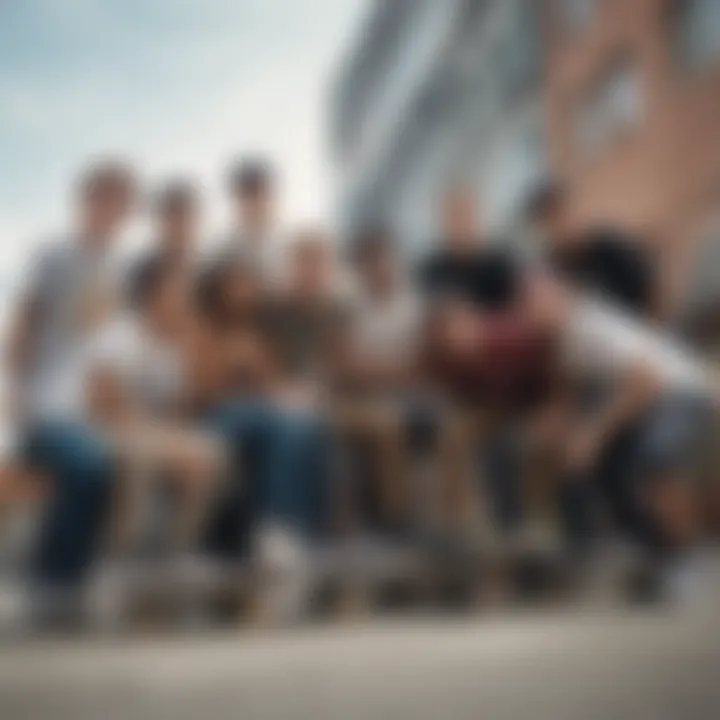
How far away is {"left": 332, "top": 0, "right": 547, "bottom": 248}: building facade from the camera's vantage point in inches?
111

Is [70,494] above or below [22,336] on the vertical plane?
below

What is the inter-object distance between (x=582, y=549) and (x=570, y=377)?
0.41 metres

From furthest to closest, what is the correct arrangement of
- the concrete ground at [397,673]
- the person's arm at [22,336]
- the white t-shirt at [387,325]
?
1. the white t-shirt at [387,325]
2. the person's arm at [22,336]
3. the concrete ground at [397,673]

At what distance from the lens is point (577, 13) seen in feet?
9.59

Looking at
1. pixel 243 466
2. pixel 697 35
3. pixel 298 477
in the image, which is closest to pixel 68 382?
pixel 243 466

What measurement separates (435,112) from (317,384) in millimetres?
737

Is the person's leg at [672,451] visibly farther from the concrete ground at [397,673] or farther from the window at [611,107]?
the window at [611,107]

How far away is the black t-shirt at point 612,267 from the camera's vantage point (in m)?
2.90

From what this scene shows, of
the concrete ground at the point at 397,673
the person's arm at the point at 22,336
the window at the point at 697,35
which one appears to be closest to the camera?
the concrete ground at the point at 397,673

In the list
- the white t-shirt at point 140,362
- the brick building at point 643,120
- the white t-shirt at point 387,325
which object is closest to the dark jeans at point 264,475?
the white t-shirt at point 140,362

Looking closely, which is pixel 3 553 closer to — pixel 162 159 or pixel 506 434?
pixel 162 159

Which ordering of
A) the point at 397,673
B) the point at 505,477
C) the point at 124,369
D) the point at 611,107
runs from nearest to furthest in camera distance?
the point at 397,673 < the point at 124,369 < the point at 505,477 < the point at 611,107

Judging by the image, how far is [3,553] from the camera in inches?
99.9

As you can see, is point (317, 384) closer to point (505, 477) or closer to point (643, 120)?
point (505, 477)
